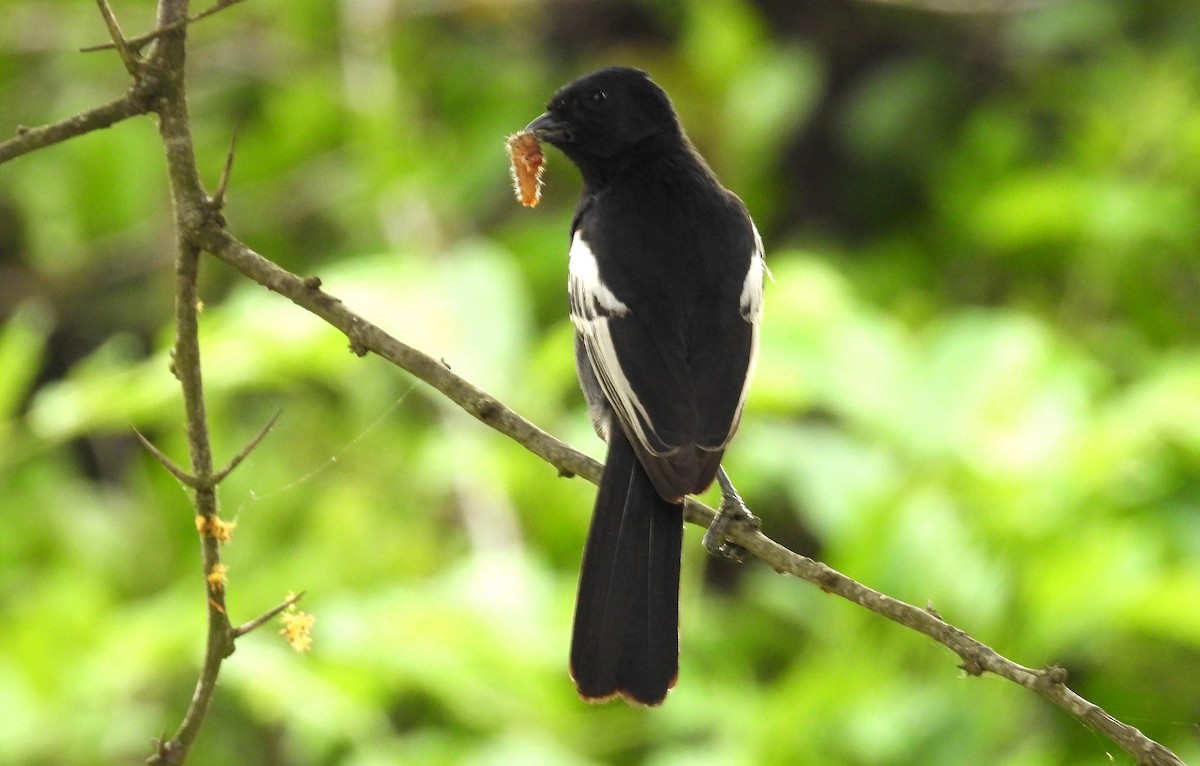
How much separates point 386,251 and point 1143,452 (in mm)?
3253

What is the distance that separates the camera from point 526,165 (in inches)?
131

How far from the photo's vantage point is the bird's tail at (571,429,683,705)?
2.58 m

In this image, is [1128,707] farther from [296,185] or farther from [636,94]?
[296,185]

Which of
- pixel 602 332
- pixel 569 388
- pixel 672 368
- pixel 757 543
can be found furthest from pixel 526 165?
A: pixel 569 388

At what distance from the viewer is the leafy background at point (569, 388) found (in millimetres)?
3707

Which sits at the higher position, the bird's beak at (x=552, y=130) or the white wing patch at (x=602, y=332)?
the bird's beak at (x=552, y=130)

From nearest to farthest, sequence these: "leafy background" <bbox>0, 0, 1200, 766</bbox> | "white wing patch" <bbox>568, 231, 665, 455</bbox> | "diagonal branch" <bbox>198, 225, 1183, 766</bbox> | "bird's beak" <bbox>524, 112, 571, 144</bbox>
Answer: "diagonal branch" <bbox>198, 225, 1183, 766</bbox>
"white wing patch" <bbox>568, 231, 665, 455</bbox>
"bird's beak" <bbox>524, 112, 571, 144</bbox>
"leafy background" <bbox>0, 0, 1200, 766</bbox>

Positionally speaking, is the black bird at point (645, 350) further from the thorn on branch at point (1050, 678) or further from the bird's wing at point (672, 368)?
the thorn on branch at point (1050, 678)

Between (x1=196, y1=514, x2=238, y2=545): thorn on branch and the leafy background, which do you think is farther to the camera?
the leafy background

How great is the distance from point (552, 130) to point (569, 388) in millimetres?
2156

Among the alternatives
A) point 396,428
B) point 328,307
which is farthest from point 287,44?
point 328,307

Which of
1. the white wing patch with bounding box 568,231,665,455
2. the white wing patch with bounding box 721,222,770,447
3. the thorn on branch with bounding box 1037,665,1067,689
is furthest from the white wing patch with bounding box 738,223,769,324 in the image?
the thorn on branch with bounding box 1037,665,1067,689

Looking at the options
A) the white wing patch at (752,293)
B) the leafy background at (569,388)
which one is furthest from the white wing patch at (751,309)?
the leafy background at (569,388)

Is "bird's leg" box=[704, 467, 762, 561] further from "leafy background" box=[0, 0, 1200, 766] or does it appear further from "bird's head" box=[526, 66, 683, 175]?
"bird's head" box=[526, 66, 683, 175]
